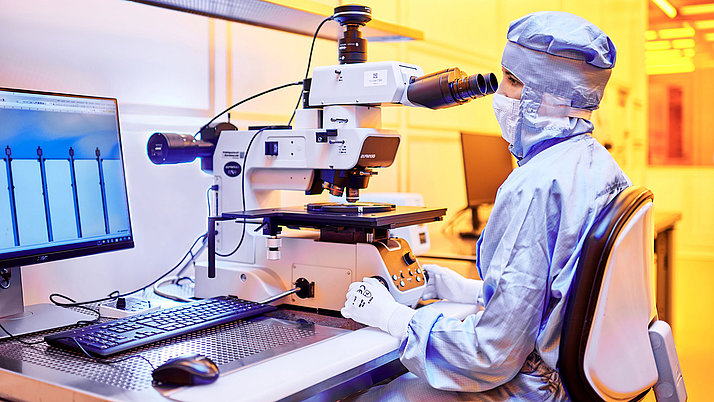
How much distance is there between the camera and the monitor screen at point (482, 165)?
284 cm

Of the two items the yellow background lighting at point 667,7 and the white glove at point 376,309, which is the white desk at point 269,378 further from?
the yellow background lighting at point 667,7

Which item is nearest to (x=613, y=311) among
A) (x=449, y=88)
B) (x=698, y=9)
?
(x=449, y=88)

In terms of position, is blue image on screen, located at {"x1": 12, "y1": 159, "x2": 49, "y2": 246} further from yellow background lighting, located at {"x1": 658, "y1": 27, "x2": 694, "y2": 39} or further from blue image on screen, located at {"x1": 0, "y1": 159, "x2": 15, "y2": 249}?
yellow background lighting, located at {"x1": 658, "y1": 27, "x2": 694, "y2": 39}

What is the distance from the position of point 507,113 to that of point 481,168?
1.68m

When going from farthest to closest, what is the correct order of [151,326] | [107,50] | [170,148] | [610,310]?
[107,50]
[170,148]
[151,326]
[610,310]

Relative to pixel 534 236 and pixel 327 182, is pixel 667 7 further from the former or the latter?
pixel 534 236

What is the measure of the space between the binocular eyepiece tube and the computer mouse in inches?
28.9

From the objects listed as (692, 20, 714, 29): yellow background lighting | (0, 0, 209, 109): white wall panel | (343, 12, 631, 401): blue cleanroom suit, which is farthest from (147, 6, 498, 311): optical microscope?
(692, 20, 714, 29): yellow background lighting

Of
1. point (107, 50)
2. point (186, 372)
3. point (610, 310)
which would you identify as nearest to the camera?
point (186, 372)

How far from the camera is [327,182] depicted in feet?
5.16

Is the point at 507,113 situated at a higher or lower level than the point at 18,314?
higher

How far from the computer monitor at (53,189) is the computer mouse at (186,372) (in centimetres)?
49

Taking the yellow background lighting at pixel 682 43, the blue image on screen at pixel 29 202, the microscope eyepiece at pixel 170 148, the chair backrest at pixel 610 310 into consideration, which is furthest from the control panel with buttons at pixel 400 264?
the yellow background lighting at pixel 682 43

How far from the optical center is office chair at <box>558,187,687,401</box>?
1051 millimetres
